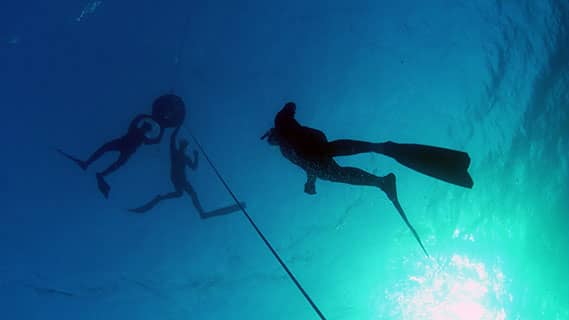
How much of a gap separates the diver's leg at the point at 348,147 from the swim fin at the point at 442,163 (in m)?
0.48

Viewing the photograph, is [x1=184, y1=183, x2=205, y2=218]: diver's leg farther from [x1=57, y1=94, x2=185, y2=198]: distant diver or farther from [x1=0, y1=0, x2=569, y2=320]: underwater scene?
[x1=57, y1=94, x2=185, y2=198]: distant diver

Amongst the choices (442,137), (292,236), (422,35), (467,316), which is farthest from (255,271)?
(467,316)

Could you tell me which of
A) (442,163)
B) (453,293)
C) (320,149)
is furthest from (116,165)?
(453,293)

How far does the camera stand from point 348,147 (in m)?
5.36

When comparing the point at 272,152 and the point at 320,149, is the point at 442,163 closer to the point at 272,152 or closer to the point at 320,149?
the point at 320,149

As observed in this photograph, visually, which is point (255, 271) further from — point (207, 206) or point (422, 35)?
point (422, 35)

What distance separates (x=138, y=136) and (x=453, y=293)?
2182cm

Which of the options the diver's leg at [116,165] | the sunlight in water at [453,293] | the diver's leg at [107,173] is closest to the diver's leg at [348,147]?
the diver's leg at [107,173]

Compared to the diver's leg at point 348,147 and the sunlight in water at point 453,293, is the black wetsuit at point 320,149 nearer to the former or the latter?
the diver's leg at point 348,147

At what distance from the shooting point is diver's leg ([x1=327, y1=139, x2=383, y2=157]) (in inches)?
208

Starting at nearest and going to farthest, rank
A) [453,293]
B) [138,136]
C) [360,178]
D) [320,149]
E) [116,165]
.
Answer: [320,149] < [360,178] < [116,165] < [138,136] < [453,293]

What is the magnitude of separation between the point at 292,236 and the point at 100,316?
36.7ft

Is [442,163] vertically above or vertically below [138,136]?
above

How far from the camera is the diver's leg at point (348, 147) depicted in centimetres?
529
